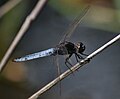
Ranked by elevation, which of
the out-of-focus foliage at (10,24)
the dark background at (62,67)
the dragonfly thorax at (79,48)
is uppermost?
the out-of-focus foliage at (10,24)

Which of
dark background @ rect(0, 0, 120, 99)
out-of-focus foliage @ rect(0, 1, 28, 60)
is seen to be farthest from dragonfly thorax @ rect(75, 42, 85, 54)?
out-of-focus foliage @ rect(0, 1, 28, 60)

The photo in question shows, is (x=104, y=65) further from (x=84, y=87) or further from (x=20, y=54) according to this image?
(x=20, y=54)

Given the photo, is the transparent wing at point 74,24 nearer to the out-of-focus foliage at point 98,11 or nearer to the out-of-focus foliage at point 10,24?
the out-of-focus foliage at point 98,11

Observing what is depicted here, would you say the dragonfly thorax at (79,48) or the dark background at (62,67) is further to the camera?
the dark background at (62,67)

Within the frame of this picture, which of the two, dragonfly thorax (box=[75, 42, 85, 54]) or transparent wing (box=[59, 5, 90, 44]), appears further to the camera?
transparent wing (box=[59, 5, 90, 44])

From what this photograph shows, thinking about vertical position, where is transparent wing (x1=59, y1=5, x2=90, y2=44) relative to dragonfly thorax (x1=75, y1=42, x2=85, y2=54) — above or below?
above

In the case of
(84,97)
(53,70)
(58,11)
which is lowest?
(84,97)

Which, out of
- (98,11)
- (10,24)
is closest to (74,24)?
(98,11)

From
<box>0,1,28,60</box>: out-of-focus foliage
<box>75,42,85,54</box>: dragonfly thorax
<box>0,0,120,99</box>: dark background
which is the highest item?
<box>0,1,28,60</box>: out-of-focus foliage

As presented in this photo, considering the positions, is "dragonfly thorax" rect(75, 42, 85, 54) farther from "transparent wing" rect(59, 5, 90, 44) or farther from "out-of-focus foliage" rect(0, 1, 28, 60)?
"out-of-focus foliage" rect(0, 1, 28, 60)

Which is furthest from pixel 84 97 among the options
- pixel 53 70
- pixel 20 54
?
pixel 20 54

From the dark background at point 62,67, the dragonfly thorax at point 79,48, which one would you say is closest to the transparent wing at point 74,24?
the dark background at point 62,67
